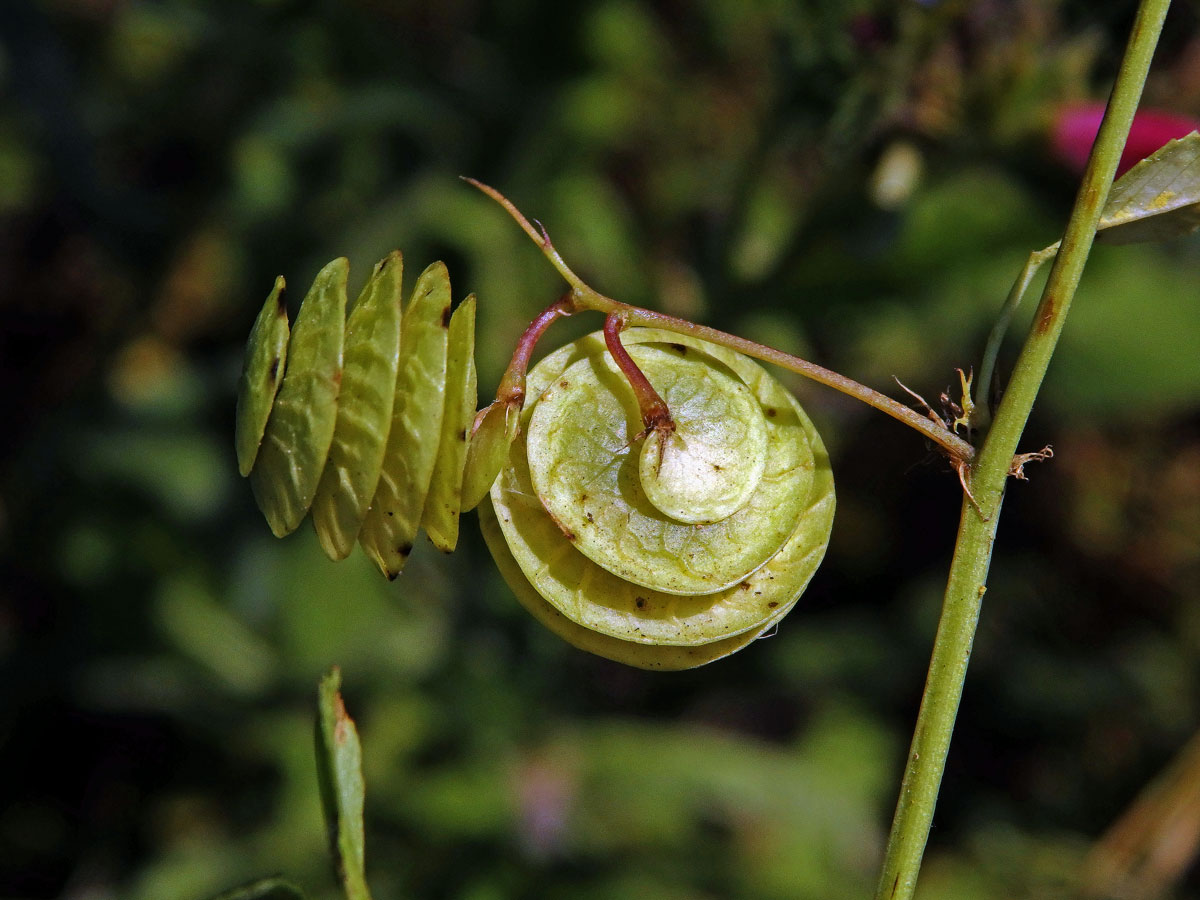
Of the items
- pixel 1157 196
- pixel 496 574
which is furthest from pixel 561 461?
pixel 496 574

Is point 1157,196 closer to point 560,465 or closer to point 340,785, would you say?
point 560,465

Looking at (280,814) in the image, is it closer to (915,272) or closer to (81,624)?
(81,624)

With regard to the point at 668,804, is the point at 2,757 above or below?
below

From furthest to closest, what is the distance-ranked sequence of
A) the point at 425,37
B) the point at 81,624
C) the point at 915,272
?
the point at 425,37 → the point at 81,624 → the point at 915,272

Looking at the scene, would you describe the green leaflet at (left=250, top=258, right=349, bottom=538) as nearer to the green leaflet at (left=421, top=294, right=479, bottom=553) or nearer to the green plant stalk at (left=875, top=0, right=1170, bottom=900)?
the green leaflet at (left=421, top=294, right=479, bottom=553)

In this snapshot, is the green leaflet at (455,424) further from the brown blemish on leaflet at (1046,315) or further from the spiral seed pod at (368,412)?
the brown blemish on leaflet at (1046,315)

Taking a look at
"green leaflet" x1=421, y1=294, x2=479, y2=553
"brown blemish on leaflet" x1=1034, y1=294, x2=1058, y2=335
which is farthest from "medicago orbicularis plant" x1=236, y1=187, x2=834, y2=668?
"brown blemish on leaflet" x1=1034, y1=294, x2=1058, y2=335

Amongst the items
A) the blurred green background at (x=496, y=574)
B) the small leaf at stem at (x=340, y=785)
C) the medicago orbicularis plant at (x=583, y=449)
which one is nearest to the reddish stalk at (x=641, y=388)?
the medicago orbicularis plant at (x=583, y=449)

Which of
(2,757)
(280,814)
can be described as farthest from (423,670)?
(2,757)
